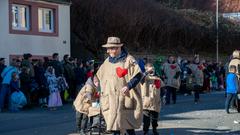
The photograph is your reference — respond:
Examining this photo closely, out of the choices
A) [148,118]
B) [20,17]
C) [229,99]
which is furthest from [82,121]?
[20,17]

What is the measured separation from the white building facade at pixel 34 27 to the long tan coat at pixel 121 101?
16.7 m

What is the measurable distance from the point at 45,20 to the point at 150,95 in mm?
17882

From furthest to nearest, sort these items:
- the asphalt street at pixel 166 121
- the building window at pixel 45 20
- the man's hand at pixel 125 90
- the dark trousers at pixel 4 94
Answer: the building window at pixel 45 20 < the dark trousers at pixel 4 94 < the asphalt street at pixel 166 121 < the man's hand at pixel 125 90

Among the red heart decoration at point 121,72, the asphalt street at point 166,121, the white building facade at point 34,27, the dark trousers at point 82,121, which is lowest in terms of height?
the asphalt street at point 166,121

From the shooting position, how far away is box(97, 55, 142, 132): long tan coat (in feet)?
33.5

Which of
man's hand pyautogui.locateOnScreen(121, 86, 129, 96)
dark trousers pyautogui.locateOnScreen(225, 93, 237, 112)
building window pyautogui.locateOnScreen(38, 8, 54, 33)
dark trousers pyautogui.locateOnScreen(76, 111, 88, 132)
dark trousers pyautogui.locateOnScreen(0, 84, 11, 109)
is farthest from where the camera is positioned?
building window pyautogui.locateOnScreen(38, 8, 54, 33)

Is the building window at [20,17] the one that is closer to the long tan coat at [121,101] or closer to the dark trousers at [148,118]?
the dark trousers at [148,118]

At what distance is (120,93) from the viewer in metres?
10.2

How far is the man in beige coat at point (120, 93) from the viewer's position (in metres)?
10.2

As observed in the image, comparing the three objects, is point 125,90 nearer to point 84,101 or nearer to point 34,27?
point 84,101

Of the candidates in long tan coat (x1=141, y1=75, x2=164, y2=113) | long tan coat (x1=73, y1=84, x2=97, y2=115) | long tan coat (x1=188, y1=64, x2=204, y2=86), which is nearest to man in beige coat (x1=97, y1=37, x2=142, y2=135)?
long tan coat (x1=141, y1=75, x2=164, y2=113)

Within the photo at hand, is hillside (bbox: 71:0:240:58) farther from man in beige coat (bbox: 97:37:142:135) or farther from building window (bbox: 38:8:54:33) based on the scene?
man in beige coat (bbox: 97:37:142:135)

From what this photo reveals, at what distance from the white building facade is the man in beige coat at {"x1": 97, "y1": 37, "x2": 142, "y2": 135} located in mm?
16674

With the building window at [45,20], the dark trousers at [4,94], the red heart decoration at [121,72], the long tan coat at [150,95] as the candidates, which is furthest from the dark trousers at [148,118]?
the building window at [45,20]
